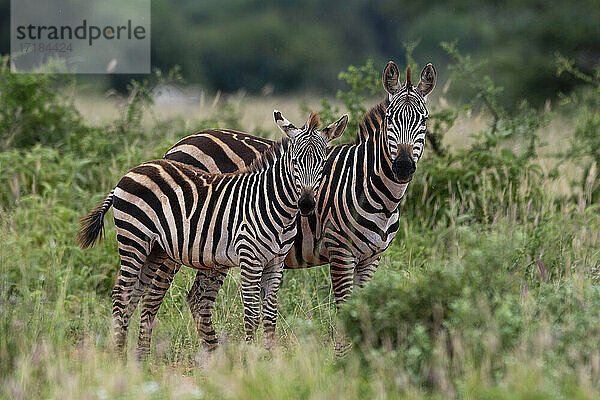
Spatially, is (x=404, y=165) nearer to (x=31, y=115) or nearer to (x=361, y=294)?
(x=361, y=294)

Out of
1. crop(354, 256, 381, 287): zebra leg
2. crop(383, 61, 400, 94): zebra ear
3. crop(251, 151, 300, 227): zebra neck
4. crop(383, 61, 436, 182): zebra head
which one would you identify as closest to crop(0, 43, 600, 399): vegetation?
crop(354, 256, 381, 287): zebra leg

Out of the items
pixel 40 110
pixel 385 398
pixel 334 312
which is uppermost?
pixel 40 110

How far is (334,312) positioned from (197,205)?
166 centimetres

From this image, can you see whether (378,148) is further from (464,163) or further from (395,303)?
(464,163)

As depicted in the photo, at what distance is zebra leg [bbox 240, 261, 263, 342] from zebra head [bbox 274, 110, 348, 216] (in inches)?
21.8

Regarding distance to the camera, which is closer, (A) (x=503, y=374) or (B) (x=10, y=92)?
(A) (x=503, y=374)

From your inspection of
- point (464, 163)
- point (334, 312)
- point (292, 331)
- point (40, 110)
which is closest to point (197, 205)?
point (292, 331)

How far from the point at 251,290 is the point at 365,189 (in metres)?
1.17

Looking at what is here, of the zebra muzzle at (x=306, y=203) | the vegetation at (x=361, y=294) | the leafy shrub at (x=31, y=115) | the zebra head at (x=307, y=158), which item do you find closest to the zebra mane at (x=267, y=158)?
the zebra head at (x=307, y=158)

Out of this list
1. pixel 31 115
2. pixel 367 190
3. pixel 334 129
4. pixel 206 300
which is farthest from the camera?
pixel 31 115

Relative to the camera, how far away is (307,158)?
17.3ft

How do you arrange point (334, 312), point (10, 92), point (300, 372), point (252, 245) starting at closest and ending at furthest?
point (300, 372)
point (252, 245)
point (334, 312)
point (10, 92)

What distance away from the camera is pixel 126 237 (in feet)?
18.7

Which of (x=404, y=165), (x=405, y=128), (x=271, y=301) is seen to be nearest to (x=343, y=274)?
(x=271, y=301)
